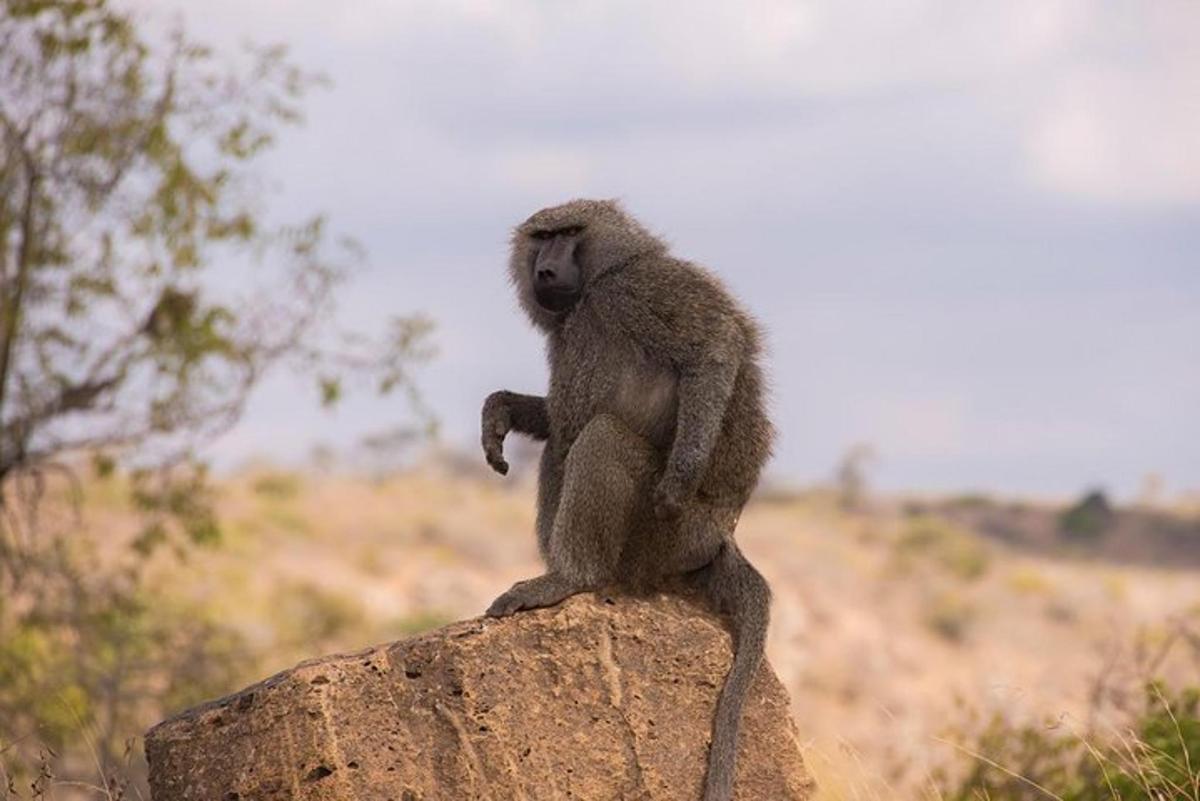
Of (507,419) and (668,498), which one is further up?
(507,419)

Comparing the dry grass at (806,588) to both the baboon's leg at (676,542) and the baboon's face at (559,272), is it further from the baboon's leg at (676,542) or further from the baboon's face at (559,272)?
the baboon's leg at (676,542)

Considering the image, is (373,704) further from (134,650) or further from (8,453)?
(134,650)

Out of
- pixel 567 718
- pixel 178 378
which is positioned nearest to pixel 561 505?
pixel 567 718

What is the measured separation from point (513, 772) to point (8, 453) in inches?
309

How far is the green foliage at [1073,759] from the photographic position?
8445 mm

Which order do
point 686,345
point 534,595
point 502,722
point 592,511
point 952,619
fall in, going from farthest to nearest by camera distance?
point 952,619 < point 686,345 < point 592,511 < point 534,595 < point 502,722

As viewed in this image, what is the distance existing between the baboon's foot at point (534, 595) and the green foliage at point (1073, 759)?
2518 millimetres

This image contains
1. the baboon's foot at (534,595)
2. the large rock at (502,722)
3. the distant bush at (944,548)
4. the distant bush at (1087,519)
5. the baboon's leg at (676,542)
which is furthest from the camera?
the distant bush at (1087,519)

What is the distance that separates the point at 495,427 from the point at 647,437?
0.75 m

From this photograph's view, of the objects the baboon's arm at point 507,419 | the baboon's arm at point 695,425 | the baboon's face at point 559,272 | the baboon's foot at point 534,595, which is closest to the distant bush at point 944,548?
the baboon's arm at point 507,419

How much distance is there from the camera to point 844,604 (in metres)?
35.3

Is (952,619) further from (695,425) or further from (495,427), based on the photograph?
(695,425)

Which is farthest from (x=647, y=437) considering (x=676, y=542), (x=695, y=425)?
A: (x=676, y=542)

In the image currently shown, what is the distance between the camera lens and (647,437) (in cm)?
709
